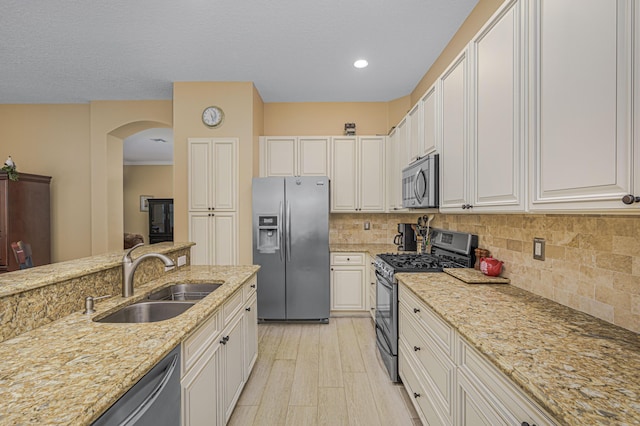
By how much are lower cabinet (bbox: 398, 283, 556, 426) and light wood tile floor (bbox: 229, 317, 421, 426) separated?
0.82 feet

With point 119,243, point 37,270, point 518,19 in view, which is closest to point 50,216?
point 119,243

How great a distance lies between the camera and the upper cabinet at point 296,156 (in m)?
3.99

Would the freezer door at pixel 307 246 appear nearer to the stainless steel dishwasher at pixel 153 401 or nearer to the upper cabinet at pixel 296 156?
the upper cabinet at pixel 296 156

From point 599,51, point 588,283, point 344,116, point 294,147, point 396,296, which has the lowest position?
point 396,296

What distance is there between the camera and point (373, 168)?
4.01 meters

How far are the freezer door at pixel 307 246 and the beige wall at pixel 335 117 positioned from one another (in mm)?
1096

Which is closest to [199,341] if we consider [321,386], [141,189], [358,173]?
[321,386]

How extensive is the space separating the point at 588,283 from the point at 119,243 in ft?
17.4

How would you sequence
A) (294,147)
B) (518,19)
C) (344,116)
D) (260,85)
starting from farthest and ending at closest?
(344,116) → (294,147) → (260,85) → (518,19)

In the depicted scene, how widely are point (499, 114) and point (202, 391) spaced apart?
1979 millimetres

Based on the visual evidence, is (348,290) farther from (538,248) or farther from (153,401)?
(153,401)

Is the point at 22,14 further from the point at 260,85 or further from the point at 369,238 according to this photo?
the point at 369,238

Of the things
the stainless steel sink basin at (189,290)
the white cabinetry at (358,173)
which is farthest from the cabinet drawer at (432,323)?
the white cabinetry at (358,173)

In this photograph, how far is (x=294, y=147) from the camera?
3.99 metres
